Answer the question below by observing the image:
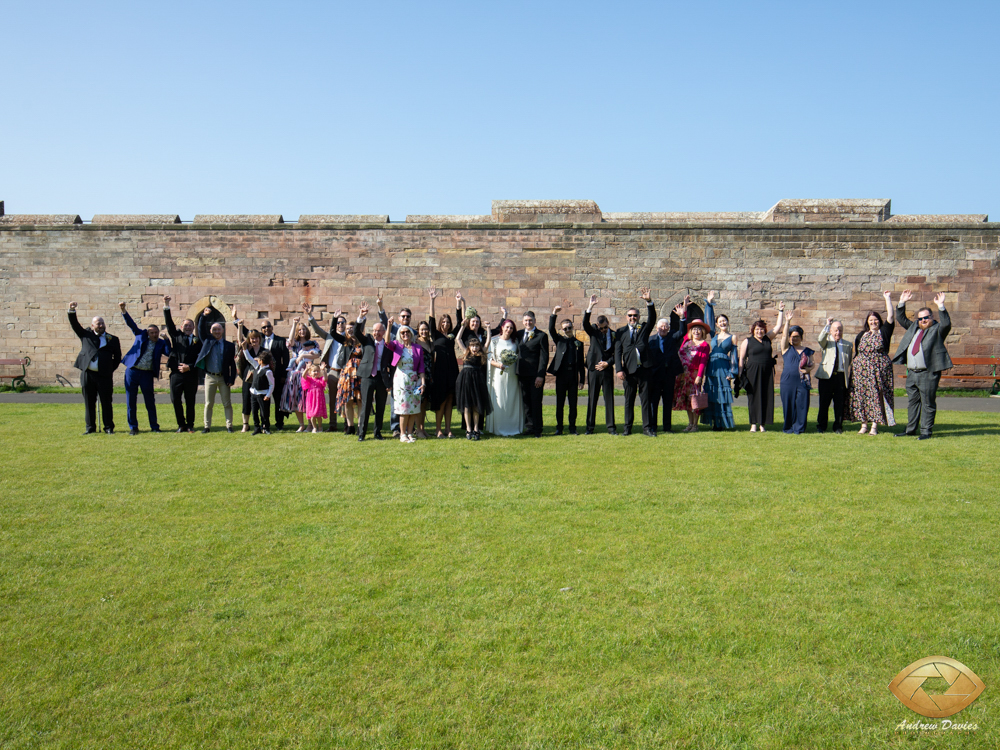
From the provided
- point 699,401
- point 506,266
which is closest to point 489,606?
point 699,401

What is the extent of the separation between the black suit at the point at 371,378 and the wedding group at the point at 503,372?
0.06 ft

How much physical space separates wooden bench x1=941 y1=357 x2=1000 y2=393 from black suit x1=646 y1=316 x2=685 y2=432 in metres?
9.19

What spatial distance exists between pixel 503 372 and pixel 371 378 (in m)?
1.88

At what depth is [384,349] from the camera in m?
9.30

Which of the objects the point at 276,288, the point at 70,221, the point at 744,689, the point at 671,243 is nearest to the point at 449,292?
the point at 276,288

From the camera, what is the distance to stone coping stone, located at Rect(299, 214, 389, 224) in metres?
16.7

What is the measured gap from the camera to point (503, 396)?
32.0ft

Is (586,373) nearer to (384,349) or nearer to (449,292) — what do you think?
(384,349)

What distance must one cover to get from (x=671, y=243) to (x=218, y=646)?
1458cm

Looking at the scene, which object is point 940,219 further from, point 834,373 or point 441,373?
point 441,373

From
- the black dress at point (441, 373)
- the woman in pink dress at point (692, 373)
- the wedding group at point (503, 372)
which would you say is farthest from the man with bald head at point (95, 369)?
the woman in pink dress at point (692, 373)

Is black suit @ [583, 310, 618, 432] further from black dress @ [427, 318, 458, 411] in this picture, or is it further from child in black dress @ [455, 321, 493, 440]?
black dress @ [427, 318, 458, 411]

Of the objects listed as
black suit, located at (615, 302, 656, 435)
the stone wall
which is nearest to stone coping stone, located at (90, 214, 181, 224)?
the stone wall

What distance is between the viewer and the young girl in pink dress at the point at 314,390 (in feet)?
32.6
